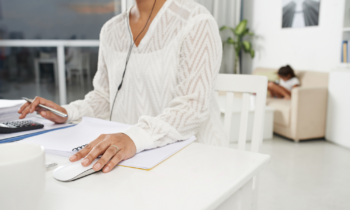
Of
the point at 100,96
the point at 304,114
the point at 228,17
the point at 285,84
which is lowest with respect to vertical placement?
the point at 304,114

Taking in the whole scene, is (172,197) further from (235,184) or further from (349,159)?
(349,159)

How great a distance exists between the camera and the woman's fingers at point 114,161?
497 millimetres

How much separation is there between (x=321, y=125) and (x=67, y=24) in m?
5.14

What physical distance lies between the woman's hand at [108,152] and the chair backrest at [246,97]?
42cm

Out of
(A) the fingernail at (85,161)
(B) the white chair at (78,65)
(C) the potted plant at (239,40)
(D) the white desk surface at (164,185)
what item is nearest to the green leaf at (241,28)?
(C) the potted plant at (239,40)

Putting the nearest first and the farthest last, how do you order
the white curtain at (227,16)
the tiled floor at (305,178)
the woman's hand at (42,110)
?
the woman's hand at (42,110) → the tiled floor at (305,178) → the white curtain at (227,16)

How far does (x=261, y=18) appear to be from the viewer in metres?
4.49

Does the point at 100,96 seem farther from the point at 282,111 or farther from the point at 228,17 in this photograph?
the point at 228,17

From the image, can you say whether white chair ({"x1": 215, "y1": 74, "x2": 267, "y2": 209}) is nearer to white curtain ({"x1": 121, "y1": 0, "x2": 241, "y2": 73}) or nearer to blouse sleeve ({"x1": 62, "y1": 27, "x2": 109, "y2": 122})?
blouse sleeve ({"x1": 62, "y1": 27, "x2": 109, "y2": 122})

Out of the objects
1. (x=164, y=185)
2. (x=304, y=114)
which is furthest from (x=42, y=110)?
(x=304, y=114)

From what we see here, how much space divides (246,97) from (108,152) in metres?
0.54

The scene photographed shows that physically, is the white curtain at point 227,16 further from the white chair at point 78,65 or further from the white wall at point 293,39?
the white chair at point 78,65

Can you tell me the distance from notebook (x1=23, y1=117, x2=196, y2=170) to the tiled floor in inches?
45.2

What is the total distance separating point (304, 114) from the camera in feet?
9.54
